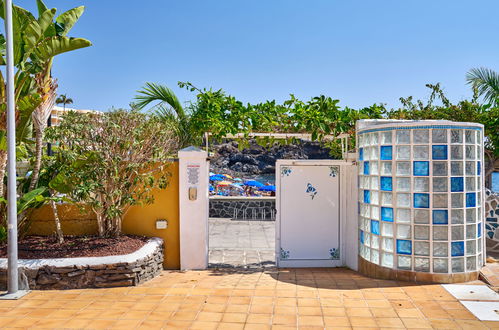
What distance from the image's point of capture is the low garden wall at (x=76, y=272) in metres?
6.41

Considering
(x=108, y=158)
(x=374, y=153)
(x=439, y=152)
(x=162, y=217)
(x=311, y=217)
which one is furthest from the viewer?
(x=311, y=217)

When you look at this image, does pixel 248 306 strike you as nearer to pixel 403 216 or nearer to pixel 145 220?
pixel 403 216

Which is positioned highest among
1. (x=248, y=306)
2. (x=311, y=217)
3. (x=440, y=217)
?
(x=440, y=217)

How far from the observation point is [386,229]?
22.9 ft

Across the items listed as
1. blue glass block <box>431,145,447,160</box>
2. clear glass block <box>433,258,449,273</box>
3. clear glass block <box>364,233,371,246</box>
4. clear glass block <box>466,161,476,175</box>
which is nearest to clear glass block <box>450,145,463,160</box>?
blue glass block <box>431,145,447,160</box>

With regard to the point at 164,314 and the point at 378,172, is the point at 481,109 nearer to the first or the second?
the point at 378,172

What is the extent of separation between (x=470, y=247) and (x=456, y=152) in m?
1.55

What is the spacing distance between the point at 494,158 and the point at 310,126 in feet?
20.3

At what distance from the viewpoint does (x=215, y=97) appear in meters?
8.30

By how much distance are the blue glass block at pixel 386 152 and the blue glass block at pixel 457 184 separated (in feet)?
3.26

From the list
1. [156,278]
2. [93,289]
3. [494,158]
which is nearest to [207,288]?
[156,278]

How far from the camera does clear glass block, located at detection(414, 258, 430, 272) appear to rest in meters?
6.72

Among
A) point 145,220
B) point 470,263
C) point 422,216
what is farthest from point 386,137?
point 145,220

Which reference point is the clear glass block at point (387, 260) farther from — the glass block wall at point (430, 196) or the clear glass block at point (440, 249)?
the clear glass block at point (440, 249)
